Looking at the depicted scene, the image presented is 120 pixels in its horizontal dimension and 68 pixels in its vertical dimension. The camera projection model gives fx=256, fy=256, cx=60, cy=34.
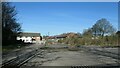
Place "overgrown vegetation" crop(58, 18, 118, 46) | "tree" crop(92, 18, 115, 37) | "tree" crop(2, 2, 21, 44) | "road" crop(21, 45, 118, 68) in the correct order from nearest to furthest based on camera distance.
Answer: "road" crop(21, 45, 118, 68) < "tree" crop(2, 2, 21, 44) < "overgrown vegetation" crop(58, 18, 118, 46) < "tree" crop(92, 18, 115, 37)

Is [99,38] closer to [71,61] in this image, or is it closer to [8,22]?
[8,22]

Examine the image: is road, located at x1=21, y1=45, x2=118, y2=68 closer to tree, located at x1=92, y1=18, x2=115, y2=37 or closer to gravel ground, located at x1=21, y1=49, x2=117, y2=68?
gravel ground, located at x1=21, y1=49, x2=117, y2=68

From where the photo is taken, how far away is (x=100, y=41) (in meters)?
82.8

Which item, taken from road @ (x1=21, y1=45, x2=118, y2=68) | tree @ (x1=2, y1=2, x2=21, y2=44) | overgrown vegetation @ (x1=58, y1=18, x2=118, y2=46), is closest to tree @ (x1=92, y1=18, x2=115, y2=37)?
overgrown vegetation @ (x1=58, y1=18, x2=118, y2=46)

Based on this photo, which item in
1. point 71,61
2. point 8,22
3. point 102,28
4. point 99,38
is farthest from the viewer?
point 102,28

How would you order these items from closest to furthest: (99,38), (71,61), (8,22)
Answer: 1. (71,61)
2. (8,22)
3. (99,38)

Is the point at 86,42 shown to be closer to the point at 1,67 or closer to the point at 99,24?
the point at 99,24

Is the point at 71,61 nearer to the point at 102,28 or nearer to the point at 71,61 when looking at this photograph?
the point at 71,61

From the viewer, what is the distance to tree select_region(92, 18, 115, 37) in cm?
11932

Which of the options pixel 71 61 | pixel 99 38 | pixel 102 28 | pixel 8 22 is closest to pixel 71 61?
pixel 71 61

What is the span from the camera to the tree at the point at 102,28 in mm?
119325

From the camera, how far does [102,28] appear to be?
122 meters

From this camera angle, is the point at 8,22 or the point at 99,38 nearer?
the point at 8,22

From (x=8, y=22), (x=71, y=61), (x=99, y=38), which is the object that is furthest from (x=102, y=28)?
(x=71, y=61)
